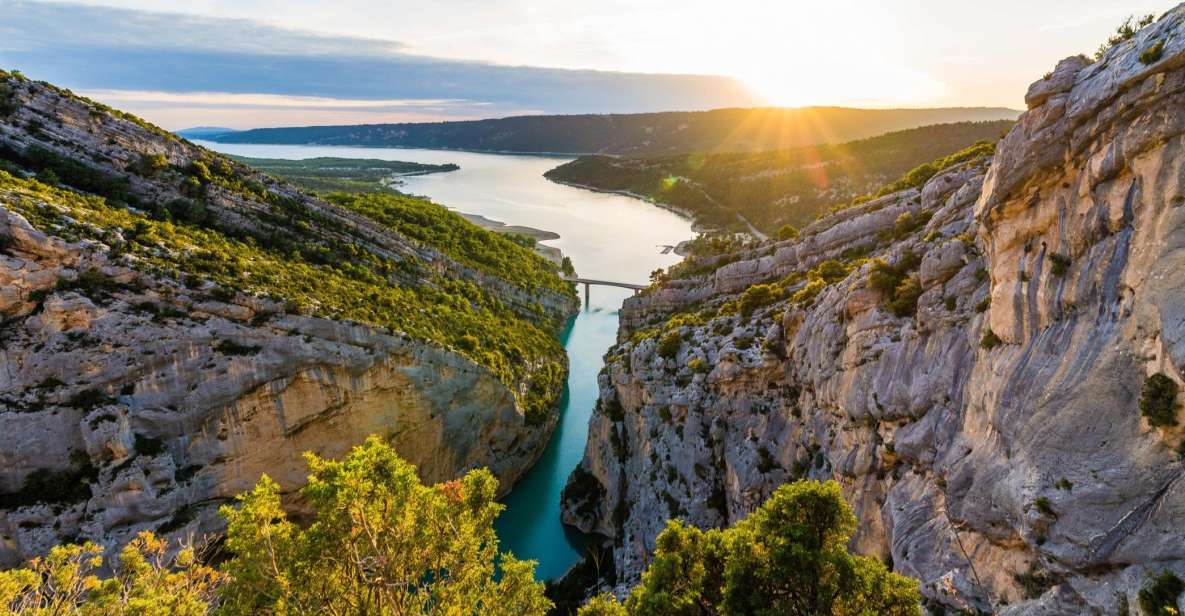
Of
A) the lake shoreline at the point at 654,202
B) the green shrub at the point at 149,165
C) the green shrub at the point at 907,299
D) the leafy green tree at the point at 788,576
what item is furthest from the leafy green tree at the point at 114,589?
the lake shoreline at the point at 654,202

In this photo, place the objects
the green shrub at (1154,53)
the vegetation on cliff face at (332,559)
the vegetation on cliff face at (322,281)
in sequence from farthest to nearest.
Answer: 1. the vegetation on cliff face at (322,281)
2. the vegetation on cliff face at (332,559)
3. the green shrub at (1154,53)

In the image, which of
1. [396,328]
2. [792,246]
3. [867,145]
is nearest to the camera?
[396,328]

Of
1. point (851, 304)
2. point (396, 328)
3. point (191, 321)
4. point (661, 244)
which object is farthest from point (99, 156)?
point (661, 244)

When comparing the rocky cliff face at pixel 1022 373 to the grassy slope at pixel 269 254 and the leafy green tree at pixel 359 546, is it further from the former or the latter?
the grassy slope at pixel 269 254

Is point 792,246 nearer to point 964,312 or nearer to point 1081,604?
point 964,312

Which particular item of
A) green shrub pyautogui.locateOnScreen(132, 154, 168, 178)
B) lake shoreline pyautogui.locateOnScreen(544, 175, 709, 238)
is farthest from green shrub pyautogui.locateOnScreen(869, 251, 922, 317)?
lake shoreline pyautogui.locateOnScreen(544, 175, 709, 238)

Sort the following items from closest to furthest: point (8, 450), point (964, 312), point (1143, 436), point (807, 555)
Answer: point (1143, 436), point (807, 555), point (964, 312), point (8, 450)

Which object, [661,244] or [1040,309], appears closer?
[1040,309]
